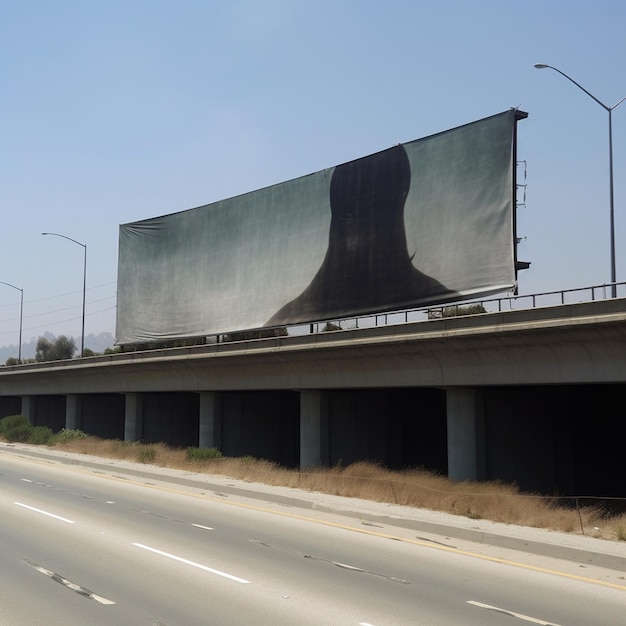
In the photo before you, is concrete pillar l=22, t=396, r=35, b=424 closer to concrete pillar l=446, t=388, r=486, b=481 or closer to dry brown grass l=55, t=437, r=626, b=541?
dry brown grass l=55, t=437, r=626, b=541

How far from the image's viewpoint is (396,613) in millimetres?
9320

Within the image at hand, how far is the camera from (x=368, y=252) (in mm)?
35812

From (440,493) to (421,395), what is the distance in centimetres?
1944

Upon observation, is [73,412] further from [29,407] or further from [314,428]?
[314,428]

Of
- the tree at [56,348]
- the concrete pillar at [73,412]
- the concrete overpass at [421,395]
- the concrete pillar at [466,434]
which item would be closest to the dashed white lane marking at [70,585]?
the concrete overpass at [421,395]

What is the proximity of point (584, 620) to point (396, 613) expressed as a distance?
Answer: 7.57 feet

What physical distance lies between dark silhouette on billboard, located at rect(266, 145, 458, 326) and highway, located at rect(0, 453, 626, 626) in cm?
1694

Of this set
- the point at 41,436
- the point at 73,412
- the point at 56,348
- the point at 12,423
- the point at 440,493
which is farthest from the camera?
the point at 56,348

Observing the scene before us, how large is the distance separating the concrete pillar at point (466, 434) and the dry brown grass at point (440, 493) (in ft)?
3.32

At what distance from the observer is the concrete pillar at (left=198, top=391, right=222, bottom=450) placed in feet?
139

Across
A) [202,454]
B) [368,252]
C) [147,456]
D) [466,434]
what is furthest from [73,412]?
[466,434]

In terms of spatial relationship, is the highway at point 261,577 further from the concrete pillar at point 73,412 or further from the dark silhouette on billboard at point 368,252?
the concrete pillar at point 73,412

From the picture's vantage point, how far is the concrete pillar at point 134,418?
5081cm

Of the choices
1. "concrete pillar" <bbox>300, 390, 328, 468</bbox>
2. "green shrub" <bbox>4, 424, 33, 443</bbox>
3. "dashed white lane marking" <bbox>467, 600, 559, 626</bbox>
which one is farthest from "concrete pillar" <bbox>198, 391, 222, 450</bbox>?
"dashed white lane marking" <bbox>467, 600, 559, 626</bbox>
